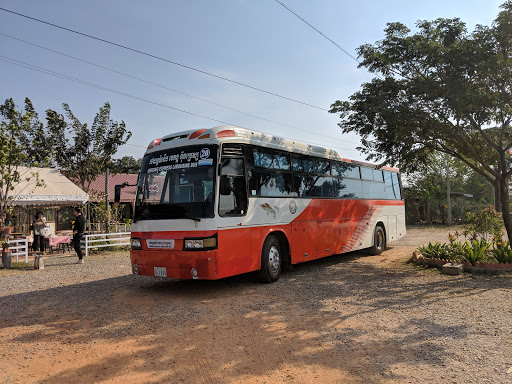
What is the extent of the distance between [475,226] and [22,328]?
11.2m

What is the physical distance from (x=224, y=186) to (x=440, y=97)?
19.0ft

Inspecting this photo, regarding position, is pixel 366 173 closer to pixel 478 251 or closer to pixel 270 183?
pixel 478 251

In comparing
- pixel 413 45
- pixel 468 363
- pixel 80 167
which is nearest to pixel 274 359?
pixel 468 363

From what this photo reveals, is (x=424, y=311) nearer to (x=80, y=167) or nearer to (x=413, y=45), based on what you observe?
(x=413, y=45)

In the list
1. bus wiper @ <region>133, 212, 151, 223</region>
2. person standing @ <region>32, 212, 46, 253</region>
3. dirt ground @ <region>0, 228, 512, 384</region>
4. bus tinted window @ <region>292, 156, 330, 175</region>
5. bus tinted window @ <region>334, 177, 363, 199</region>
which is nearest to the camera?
dirt ground @ <region>0, 228, 512, 384</region>

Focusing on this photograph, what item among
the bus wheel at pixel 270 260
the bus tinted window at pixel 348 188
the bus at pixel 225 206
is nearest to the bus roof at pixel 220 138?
the bus at pixel 225 206

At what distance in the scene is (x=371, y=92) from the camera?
10.4 metres

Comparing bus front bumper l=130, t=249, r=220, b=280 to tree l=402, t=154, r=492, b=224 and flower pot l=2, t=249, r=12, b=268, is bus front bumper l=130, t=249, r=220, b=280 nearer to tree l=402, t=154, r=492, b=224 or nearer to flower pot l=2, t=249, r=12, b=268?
flower pot l=2, t=249, r=12, b=268

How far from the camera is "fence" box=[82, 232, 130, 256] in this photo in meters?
15.8

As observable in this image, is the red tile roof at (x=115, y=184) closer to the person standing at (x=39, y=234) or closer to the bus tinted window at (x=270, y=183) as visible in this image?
the person standing at (x=39, y=234)

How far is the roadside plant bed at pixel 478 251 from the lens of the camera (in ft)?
30.7

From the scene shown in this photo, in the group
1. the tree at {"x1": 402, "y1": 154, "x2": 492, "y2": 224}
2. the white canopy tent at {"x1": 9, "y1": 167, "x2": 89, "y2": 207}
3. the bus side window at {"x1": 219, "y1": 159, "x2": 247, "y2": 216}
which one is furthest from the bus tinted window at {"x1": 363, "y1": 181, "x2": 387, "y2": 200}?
the tree at {"x1": 402, "y1": 154, "x2": 492, "y2": 224}

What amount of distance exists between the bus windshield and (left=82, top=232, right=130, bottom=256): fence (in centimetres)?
882

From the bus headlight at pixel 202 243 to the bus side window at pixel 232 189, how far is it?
1.74ft
